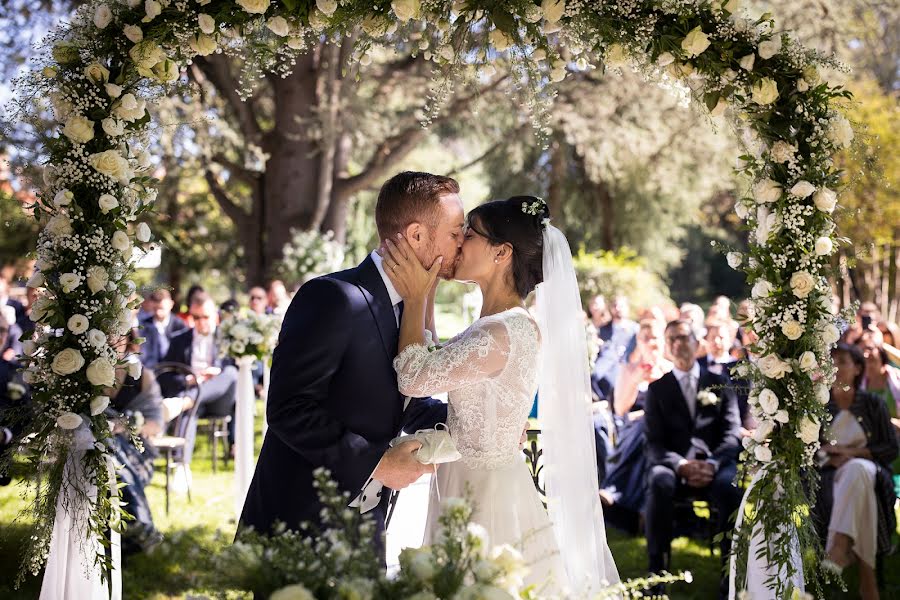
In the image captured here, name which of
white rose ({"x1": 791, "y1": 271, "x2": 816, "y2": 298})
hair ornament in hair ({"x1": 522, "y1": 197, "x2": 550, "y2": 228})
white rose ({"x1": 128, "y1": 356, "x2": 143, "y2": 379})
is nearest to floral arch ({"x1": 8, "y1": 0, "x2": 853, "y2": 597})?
white rose ({"x1": 791, "y1": 271, "x2": 816, "y2": 298})

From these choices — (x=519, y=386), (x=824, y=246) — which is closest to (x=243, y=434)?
(x=519, y=386)

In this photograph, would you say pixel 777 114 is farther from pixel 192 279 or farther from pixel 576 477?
pixel 192 279

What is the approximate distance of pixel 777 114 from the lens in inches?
163

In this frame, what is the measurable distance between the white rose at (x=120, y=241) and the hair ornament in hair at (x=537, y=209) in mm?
A: 1868

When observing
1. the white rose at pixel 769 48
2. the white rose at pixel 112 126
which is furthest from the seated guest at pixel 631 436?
the white rose at pixel 112 126

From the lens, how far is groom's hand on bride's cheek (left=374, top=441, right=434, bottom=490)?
3.34 metres

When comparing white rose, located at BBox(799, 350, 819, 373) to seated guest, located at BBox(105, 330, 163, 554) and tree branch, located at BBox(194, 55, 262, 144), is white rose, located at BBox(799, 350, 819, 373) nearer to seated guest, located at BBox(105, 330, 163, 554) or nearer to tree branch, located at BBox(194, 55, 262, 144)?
seated guest, located at BBox(105, 330, 163, 554)

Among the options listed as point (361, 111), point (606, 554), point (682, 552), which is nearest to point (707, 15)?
point (606, 554)

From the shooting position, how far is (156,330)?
10383mm

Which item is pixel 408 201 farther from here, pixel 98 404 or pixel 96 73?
pixel 98 404

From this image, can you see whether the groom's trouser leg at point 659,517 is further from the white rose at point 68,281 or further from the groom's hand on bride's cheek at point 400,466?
the white rose at point 68,281

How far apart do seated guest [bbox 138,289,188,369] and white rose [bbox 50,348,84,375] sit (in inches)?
237

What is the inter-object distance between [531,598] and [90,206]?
9.54 ft

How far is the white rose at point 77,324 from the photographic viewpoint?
12.8ft
